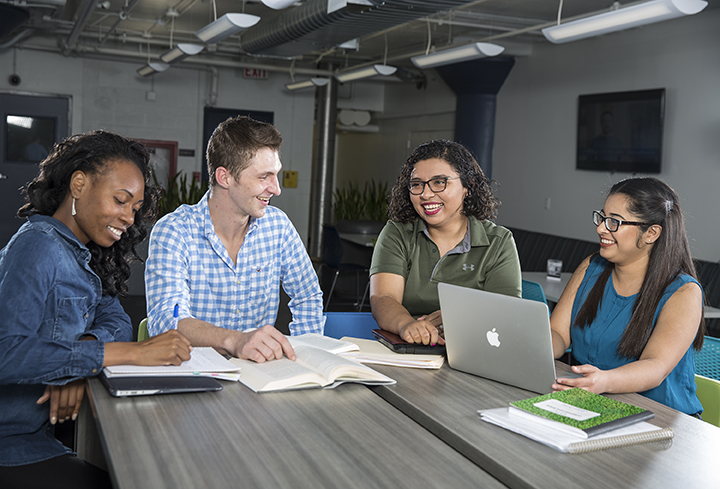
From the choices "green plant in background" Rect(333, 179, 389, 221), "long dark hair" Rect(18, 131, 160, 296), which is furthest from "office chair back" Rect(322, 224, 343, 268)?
"long dark hair" Rect(18, 131, 160, 296)

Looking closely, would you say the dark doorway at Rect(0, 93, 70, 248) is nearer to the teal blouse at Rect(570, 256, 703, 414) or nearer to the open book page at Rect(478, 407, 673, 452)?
the teal blouse at Rect(570, 256, 703, 414)

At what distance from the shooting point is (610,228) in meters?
1.94

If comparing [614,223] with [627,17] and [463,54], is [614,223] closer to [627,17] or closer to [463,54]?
[627,17]

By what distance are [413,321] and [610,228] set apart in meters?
0.64

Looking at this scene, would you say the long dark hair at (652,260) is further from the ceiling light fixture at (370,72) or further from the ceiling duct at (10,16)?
the ceiling duct at (10,16)

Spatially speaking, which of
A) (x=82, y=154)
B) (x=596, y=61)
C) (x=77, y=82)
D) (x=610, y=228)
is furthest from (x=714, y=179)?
(x=77, y=82)

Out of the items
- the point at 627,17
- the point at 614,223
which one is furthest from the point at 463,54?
the point at 614,223

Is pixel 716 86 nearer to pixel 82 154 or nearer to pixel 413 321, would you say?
pixel 413 321

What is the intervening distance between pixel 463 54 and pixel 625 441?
4545 millimetres

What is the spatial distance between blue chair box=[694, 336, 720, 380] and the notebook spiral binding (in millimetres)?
971

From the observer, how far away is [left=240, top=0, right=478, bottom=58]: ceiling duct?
14.8ft

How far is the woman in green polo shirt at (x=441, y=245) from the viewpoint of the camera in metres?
2.19

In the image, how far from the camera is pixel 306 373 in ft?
4.89

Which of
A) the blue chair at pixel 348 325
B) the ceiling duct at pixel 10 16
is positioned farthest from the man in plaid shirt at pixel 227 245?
the ceiling duct at pixel 10 16
